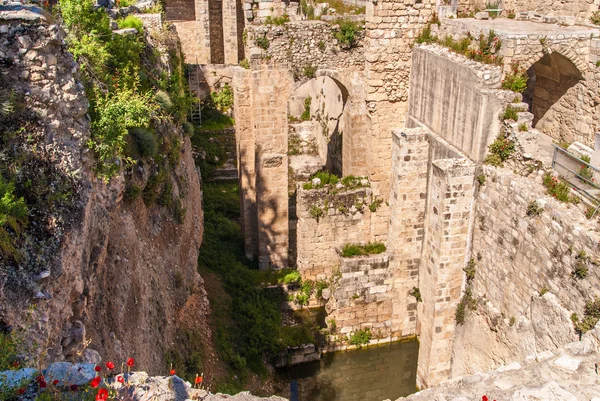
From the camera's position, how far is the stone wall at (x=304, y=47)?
12.2 metres

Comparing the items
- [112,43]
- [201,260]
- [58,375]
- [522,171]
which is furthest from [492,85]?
[58,375]

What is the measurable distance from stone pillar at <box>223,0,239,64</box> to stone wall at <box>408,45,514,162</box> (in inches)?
501

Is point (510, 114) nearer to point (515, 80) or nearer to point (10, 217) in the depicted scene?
point (515, 80)

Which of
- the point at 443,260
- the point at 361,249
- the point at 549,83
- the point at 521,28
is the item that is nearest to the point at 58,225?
the point at 443,260

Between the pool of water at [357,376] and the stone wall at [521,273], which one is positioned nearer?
the stone wall at [521,273]

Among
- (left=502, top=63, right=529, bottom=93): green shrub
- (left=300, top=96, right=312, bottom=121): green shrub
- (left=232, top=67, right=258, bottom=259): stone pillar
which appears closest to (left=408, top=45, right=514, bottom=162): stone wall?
(left=502, top=63, right=529, bottom=93): green shrub

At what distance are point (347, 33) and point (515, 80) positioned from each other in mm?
3944

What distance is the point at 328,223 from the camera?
1258cm

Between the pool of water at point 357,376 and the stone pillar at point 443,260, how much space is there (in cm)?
63

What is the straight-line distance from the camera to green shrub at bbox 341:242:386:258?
1202 cm

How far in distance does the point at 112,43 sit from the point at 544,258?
22.1ft

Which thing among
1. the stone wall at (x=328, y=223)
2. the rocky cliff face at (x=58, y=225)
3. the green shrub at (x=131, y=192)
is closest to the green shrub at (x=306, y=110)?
the stone wall at (x=328, y=223)

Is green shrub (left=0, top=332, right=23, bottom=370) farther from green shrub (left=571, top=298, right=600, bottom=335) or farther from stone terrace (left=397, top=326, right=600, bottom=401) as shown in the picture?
green shrub (left=571, top=298, right=600, bottom=335)

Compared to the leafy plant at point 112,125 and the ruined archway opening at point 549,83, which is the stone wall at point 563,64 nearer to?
the ruined archway opening at point 549,83
